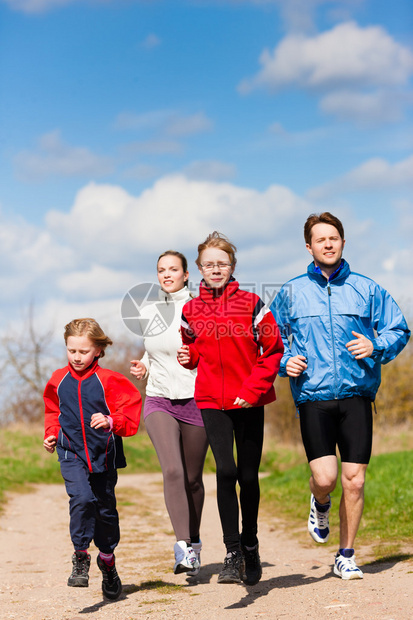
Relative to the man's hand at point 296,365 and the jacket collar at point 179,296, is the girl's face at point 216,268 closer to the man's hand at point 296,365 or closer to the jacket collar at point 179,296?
the man's hand at point 296,365

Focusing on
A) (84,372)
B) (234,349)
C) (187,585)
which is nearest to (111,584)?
(187,585)

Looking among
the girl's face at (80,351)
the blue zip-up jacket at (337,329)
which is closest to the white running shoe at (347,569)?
the blue zip-up jacket at (337,329)

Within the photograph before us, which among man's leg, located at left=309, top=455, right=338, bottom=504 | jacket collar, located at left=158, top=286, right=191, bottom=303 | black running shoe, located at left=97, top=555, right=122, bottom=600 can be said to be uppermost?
jacket collar, located at left=158, top=286, right=191, bottom=303

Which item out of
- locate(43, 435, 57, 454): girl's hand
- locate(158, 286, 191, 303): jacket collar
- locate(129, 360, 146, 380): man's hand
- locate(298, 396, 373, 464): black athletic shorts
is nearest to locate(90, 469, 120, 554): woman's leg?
locate(43, 435, 57, 454): girl's hand

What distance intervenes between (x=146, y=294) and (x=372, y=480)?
6152 millimetres

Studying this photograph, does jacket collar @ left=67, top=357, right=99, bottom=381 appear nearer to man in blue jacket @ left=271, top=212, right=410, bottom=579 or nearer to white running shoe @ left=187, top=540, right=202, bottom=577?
man in blue jacket @ left=271, top=212, right=410, bottom=579

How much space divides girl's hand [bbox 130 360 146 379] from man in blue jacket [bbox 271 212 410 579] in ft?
4.00

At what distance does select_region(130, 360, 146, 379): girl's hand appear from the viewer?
19.1ft

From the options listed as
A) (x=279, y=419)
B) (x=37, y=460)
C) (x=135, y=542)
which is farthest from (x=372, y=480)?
(x=279, y=419)

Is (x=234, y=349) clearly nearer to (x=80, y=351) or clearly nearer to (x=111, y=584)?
(x=80, y=351)

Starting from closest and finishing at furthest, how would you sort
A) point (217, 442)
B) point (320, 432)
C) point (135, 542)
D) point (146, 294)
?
point (217, 442)
point (320, 432)
point (146, 294)
point (135, 542)

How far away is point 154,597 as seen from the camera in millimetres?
5387

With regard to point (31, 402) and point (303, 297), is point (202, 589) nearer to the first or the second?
point (303, 297)

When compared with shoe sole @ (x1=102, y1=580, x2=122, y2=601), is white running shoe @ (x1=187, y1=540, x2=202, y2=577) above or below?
above
